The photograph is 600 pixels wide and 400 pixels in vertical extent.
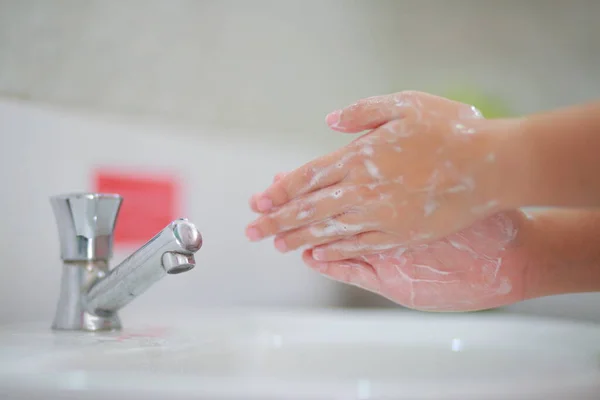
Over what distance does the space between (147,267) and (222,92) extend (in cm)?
55

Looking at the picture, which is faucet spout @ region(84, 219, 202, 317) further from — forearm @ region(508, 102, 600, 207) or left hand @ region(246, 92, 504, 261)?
forearm @ region(508, 102, 600, 207)

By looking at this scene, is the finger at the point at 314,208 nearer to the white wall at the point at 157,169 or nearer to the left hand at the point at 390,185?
the left hand at the point at 390,185

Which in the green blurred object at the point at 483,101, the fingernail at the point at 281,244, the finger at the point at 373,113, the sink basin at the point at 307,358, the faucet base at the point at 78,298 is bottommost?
the sink basin at the point at 307,358

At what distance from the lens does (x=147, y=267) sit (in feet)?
2.49

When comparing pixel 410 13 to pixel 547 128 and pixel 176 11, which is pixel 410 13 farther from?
pixel 547 128

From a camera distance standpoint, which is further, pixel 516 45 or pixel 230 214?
pixel 516 45

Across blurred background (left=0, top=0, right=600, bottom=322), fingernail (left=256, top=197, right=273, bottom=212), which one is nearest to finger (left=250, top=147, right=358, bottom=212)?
fingernail (left=256, top=197, right=273, bottom=212)

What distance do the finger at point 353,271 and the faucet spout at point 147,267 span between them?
0.58 ft

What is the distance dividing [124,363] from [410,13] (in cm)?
119

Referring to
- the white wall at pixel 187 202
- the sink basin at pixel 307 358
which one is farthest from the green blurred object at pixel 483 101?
the sink basin at pixel 307 358

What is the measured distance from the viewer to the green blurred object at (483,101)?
1.48m

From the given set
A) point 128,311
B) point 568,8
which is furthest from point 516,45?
point 128,311

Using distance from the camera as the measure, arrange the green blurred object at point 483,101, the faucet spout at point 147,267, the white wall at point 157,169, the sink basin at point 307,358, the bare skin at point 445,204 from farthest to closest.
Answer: the green blurred object at point 483,101
the white wall at point 157,169
the faucet spout at point 147,267
the bare skin at point 445,204
the sink basin at point 307,358

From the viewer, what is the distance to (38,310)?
959 mm
